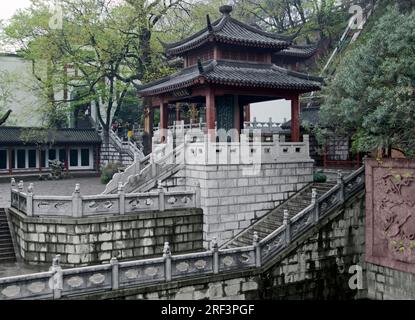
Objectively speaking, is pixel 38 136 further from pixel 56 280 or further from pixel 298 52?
pixel 56 280

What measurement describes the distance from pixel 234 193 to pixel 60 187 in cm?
1292

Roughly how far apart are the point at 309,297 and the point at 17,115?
2972 centimetres

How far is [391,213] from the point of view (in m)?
14.0

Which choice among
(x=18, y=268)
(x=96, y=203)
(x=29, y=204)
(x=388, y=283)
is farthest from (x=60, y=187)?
(x=388, y=283)

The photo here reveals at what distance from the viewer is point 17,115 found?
117 ft

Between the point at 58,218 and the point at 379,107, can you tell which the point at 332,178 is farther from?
the point at 58,218

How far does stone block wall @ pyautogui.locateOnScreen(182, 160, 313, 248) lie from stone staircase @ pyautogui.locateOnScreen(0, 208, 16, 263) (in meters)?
6.60

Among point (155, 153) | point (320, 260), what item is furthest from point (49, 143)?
point (320, 260)

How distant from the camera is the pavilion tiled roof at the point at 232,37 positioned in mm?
17422

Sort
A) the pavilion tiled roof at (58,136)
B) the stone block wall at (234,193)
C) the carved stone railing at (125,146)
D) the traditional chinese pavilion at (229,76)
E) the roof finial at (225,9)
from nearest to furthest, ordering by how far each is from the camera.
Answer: the stone block wall at (234,193), the traditional chinese pavilion at (229,76), the roof finial at (225,9), the pavilion tiled roof at (58,136), the carved stone railing at (125,146)

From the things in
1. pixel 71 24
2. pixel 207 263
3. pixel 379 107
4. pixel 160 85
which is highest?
pixel 71 24

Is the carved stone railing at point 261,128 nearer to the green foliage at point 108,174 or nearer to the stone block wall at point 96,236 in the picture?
the green foliage at point 108,174

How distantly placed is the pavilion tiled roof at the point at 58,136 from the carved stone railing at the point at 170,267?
1935 cm

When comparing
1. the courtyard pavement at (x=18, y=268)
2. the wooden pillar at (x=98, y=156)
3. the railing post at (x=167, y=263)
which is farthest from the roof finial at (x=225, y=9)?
the wooden pillar at (x=98, y=156)
